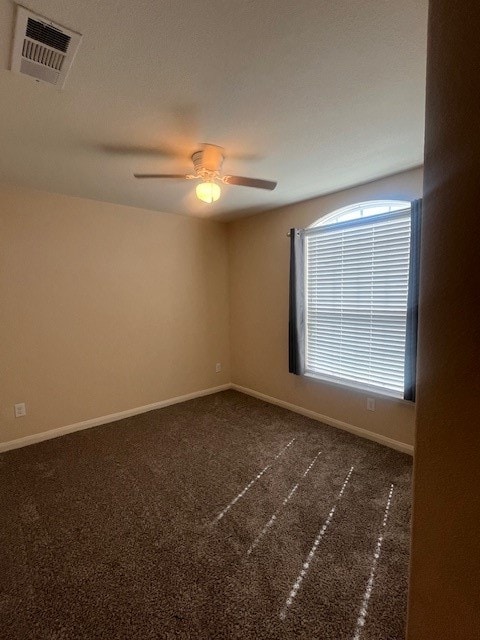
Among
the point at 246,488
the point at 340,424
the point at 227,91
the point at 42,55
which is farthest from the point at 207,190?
the point at 340,424

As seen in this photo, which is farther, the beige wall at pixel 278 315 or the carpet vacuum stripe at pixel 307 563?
the beige wall at pixel 278 315

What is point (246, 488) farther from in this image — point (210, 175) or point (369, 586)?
point (210, 175)

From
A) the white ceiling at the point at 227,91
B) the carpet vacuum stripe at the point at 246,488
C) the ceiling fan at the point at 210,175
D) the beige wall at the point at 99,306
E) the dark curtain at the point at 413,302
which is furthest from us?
the beige wall at the point at 99,306

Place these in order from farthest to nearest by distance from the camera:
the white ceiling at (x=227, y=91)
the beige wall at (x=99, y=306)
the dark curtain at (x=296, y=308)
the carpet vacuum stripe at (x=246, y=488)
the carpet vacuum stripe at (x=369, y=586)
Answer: the dark curtain at (x=296, y=308), the beige wall at (x=99, y=306), the carpet vacuum stripe at (x=246, y=488), the carpet vacuum stripe at (x=369, y=586), the white ceiling at (x=227, y=91)

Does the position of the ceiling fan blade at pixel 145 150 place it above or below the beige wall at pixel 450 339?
above

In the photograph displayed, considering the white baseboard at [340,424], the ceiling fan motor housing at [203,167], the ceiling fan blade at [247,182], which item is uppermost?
the ceiling fan motor housing at [203,167]

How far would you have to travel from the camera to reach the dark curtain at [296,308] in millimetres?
3258

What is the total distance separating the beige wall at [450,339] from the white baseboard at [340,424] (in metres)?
2.16

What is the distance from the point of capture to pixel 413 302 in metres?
2.41

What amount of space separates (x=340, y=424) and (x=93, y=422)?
2.64m

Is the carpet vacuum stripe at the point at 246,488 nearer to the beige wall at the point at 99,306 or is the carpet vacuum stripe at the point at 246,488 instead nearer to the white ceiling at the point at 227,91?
the beige wall at the point at 99,306

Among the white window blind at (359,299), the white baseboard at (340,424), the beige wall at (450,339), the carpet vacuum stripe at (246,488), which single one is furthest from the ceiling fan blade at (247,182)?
the white baseboard at (340,424)

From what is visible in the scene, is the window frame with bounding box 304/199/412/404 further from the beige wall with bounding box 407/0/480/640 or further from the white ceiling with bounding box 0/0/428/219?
the beige wall with bounding box 407/0/480/640

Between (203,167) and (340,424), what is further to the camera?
(340,424)
